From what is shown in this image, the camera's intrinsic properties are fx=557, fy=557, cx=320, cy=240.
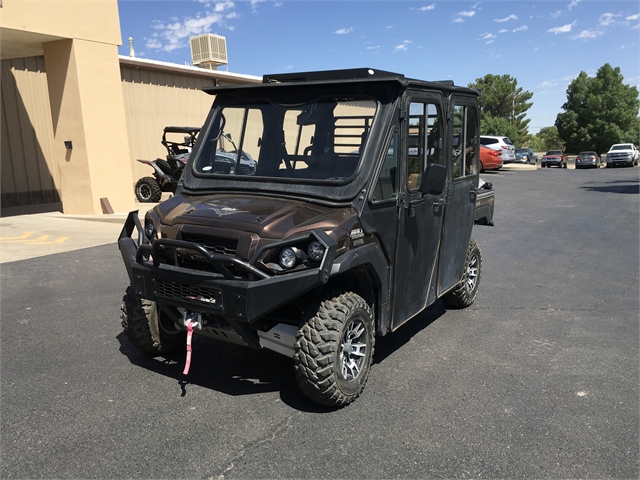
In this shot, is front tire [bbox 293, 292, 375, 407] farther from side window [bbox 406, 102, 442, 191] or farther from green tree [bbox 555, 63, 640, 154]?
green tree [bbox 555, 63, 640, 154]

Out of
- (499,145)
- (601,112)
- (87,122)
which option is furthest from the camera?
(601,112)

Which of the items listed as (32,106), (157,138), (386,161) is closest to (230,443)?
(386,161)

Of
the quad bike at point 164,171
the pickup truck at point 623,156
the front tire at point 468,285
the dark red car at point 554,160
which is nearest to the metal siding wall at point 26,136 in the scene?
the quad bike at point 164,171

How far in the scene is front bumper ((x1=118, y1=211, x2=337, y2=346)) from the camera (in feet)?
11.2

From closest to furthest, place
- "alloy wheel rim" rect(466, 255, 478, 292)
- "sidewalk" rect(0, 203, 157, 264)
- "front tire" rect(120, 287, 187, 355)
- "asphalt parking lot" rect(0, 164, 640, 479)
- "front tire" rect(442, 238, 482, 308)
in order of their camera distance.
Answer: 1. "asphalt parking lot" rect(0, 164, 640, 479)
2. "front tire" rect(120, 287, 187, 355)
3. "front tire" rect(442, 238, 482, 308)
4. "alloy wheel rim" rect(466, 255, 478, 292)
5. "sidewalk" rect(0, 203, 157, 264)

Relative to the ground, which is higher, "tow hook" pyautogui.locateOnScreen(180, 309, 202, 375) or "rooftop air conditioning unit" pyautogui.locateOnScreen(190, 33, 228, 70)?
"rooftop air conditioning unit" pyautogui.locateOnScreen(190, 33, 228, 70)

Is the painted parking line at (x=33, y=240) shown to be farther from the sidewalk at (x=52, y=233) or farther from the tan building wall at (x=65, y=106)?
the tan building wall at (x=65, y=106)

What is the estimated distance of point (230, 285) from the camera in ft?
11.2

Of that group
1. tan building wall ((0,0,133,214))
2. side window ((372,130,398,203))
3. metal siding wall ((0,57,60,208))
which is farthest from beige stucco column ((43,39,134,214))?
side window ((372,130,398,203))

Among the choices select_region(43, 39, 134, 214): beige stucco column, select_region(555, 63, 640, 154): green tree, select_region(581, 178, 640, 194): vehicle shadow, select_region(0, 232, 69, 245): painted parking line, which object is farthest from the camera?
select_region(555, 63, 640, 154): green tree

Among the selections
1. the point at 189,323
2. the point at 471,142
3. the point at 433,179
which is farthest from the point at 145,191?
the point at 433,179

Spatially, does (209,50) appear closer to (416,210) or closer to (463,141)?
(463,141)

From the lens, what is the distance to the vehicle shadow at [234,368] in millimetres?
4145

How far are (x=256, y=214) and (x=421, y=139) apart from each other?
162 cm
